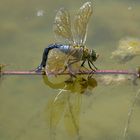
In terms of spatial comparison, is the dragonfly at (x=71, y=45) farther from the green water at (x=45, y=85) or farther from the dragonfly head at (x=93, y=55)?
the green water at (x=45, y=85)

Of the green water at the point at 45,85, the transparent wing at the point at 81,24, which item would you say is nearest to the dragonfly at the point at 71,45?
the transparent wing at the point at 81,24

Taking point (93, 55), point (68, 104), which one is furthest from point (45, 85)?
point (93, 55)

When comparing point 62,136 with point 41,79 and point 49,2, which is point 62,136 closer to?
point 41,79

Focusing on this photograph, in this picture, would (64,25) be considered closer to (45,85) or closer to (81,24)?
(81,24)

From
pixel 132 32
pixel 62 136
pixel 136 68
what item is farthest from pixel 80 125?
pixel 132 32

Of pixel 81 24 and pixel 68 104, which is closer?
pixel 68 104

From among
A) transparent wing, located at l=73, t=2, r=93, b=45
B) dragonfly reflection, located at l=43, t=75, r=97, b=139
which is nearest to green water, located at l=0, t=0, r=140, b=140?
dragonfly reflection, located at l=43, t=75, r=97, b=139
